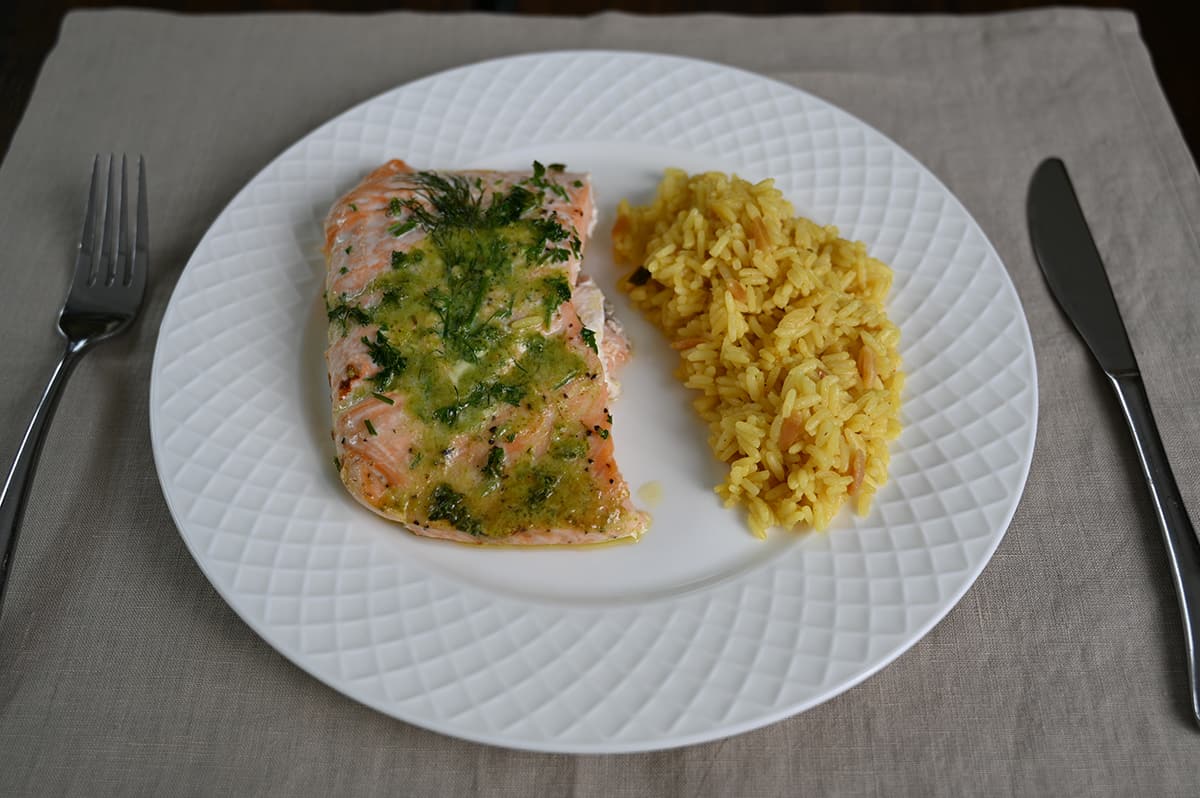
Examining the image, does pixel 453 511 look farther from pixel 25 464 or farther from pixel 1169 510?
pixel 1169 510

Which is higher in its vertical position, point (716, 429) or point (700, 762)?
point (716, 429)

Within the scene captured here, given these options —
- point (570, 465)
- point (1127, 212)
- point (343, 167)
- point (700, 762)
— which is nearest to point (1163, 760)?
point (700, 762)

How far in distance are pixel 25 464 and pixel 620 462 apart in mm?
1955

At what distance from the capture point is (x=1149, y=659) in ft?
9.23

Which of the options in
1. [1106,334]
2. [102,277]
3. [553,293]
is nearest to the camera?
[553,293]

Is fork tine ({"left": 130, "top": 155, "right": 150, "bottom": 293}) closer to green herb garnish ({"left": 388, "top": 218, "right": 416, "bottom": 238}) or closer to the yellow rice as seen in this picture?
green herb garnish ({"left": 388, "top": 218, "right": 416, "bottom": 238})

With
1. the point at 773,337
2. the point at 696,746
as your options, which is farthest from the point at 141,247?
the point at 696,746

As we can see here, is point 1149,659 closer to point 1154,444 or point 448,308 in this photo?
point 1154,444

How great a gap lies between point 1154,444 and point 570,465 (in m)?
1.99

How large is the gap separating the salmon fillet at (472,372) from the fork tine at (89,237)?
1.06 meters

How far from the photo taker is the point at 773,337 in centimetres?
315

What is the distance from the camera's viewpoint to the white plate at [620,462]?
8.35ft

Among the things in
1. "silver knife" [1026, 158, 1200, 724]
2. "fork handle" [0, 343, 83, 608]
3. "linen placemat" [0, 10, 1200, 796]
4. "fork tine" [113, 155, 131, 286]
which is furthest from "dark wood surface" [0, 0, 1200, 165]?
"fork handle" [0, 343, 83, 608]

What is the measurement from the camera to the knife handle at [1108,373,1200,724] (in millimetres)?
2803
